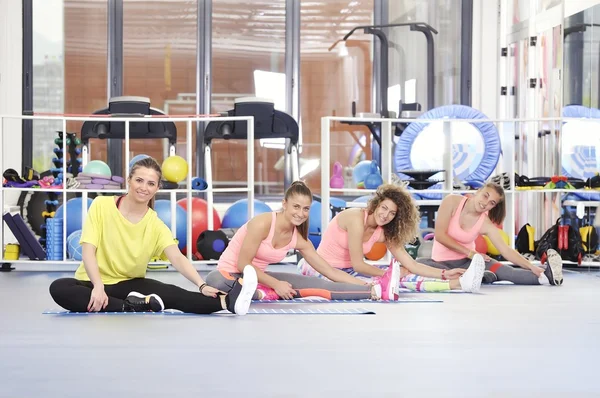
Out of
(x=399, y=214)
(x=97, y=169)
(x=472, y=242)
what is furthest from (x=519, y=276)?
(x=97, y=169)

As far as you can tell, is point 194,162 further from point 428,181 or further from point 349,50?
point 428,181

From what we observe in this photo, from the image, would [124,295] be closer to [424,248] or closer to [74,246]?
[74,246]

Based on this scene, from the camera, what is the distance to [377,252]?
758 cm

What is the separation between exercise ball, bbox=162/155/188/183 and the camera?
25.4 ft

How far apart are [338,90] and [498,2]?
2.00 metres

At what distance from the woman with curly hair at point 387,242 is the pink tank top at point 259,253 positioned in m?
0.41

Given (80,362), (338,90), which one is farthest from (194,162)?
(80,362)

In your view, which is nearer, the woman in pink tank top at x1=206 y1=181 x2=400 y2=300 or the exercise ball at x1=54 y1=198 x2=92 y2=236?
the woman in pink tank top at x1=206 y1=181 x2=400 y2=300

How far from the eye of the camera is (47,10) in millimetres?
10203

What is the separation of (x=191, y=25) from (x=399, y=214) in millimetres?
5568

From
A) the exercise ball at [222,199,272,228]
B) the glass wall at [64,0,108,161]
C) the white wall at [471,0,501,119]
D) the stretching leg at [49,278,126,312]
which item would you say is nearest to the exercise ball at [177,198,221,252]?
the exercise ball at [222,199,272,228]

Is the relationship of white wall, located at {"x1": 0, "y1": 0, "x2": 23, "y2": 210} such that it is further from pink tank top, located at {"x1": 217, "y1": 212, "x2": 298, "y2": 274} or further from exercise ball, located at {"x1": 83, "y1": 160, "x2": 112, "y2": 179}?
pink tank top, located at {"x1": 217, "y1": 212, "x2": 298, "y2": 274}

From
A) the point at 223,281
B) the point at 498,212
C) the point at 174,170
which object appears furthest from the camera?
the point at 174,170

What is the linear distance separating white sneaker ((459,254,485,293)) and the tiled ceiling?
5263 millimetres
